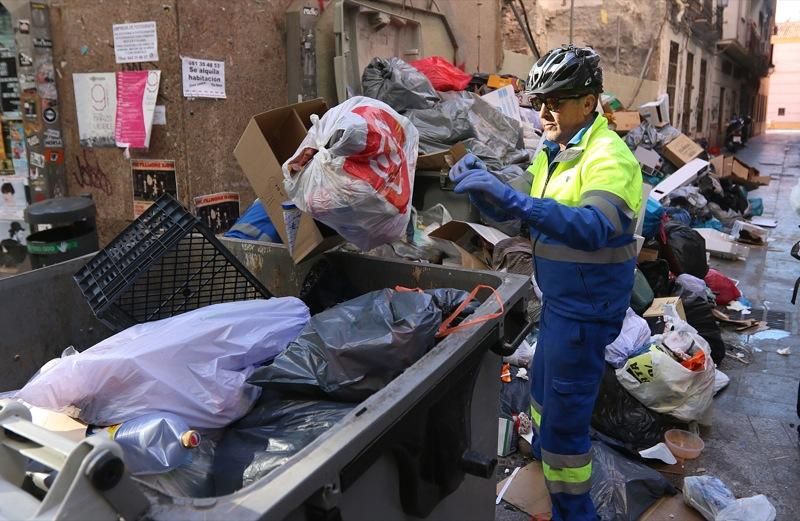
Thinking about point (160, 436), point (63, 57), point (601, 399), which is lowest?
point (601, 399)

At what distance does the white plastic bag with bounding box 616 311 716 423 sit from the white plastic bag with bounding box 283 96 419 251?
1.77m

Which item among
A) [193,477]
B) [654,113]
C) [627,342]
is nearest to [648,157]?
[654,113]

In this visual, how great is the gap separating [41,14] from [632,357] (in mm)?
4458

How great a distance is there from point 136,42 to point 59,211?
4.83 ft

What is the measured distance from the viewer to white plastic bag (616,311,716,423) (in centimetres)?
312

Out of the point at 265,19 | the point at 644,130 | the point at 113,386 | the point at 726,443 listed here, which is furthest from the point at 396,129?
the point at 644,130

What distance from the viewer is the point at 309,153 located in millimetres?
1993

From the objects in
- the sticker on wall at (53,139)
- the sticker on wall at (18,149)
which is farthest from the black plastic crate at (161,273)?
the sticker on wall at (18,149)

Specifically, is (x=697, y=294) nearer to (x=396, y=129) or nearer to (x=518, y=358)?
(x=518, y=358)

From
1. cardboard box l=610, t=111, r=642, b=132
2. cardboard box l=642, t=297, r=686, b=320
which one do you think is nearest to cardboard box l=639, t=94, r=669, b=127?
cardboard box l=610, t=111, r=642, b=132

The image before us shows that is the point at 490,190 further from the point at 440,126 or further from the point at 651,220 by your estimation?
the point at 651,220

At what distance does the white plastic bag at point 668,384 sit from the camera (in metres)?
3.12

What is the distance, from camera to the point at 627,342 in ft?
11.0

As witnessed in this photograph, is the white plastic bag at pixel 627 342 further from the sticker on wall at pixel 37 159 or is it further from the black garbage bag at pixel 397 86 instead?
the sticker on wall at pixel 37 159
